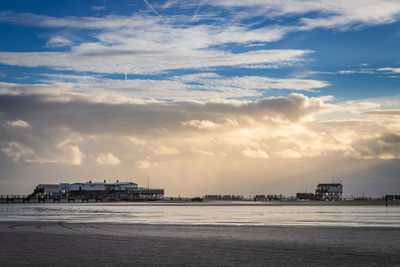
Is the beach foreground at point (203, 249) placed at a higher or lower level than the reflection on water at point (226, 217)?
higher

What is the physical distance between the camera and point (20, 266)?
16.8 metres

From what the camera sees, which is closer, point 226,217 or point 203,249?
point 203,249

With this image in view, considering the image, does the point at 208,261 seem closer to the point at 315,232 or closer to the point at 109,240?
the point at 109,240

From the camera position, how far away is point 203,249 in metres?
21.8

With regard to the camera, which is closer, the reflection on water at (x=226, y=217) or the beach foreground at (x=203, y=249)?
the beach foreground at (x=203, y=249)

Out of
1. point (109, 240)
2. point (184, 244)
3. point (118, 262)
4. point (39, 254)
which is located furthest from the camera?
point (109, 240)

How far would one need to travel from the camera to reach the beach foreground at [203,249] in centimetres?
1827

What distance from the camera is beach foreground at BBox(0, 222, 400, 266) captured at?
18.3m

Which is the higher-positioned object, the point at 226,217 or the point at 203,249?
the point at 203,249

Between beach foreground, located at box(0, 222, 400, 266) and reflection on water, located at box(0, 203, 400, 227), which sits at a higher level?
beach foreground, located at box(0, 222, 400, 266)

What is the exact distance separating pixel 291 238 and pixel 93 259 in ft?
42.0

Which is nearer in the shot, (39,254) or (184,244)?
(39,254)

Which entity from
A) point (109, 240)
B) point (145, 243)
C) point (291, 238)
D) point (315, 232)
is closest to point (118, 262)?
point (145, 243)

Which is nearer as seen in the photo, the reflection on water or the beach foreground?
the beach foreground
